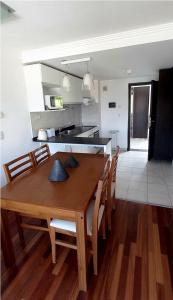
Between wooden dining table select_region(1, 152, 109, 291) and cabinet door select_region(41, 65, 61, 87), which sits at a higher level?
cabinet door select_region(41, 65, 61, 87)

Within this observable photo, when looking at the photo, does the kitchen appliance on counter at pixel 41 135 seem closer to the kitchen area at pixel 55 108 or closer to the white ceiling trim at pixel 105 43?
the kitchen area at pixel 55 108

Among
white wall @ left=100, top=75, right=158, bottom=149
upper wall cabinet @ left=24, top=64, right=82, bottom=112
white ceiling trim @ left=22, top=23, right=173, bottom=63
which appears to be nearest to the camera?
white ceiling trim @ left=22, top=23, right=173, bottom=63

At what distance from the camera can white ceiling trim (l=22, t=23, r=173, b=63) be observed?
1.98 m

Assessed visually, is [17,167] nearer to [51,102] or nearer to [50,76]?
[51,102]

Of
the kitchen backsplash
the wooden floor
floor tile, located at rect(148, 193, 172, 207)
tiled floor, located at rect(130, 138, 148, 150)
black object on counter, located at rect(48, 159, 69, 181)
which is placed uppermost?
the kitchen backsplash

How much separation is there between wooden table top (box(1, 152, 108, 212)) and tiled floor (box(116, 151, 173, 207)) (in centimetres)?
115

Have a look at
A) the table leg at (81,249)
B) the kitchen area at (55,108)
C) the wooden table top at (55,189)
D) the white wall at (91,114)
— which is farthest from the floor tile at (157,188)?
the white wall at (91,114)

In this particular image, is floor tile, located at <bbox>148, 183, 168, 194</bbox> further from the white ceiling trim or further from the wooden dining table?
the white ceiling trim

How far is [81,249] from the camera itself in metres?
1.30

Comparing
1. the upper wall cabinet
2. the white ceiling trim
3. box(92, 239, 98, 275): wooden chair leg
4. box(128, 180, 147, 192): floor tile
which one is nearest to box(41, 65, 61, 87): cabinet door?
the upper wall cabinet

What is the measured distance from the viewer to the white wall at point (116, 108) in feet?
16.3

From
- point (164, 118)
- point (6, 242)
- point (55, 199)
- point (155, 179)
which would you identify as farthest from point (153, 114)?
point (6, 242)

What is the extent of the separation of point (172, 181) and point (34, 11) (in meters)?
3.27

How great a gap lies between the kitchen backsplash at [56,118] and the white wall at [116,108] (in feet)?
2.63
